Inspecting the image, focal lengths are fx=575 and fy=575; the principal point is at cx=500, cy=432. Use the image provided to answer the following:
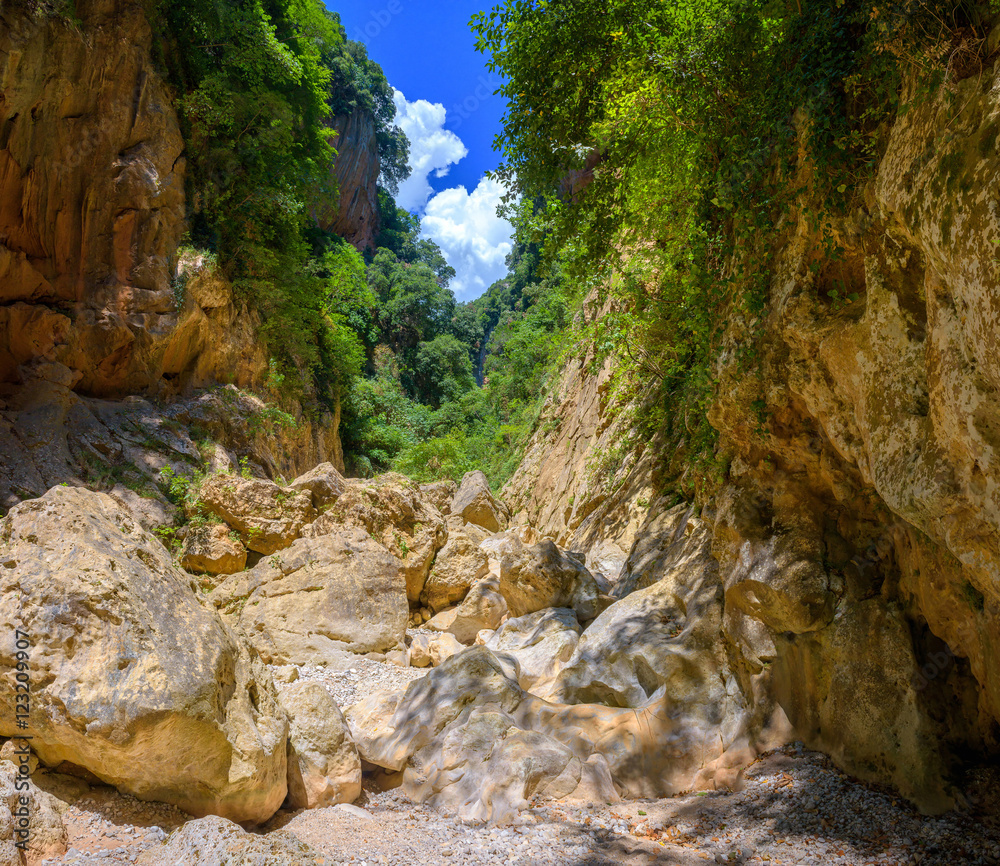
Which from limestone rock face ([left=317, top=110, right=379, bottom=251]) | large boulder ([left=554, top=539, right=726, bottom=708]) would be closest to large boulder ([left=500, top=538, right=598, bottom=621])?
large boulder ([left=554, top=539, right=726, bottom=708])

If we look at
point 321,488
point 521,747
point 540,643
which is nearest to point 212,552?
point 321,488

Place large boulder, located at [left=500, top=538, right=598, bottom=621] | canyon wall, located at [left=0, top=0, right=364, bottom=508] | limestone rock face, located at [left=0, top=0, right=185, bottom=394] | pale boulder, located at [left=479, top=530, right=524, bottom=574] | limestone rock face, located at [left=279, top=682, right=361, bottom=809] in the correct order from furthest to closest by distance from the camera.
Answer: limestone rock face, located at [left=0, top=0, right=185, bottom=394]
canyon wall, located at [left=0, top=0, right=364, bottom=508]
pale boulder, located at [left=479, top=530, right=524, bottom=574]
large boulder, located at [left=500, top=538, right=598, bottom=621]
limestone rock face, located at [left=279, top=682, right=361, bottom=809]

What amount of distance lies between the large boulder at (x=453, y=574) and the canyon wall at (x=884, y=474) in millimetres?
4585

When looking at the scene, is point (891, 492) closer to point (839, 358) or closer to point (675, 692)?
point (839, 358)

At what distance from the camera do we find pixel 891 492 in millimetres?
3012

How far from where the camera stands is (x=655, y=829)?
3.60m

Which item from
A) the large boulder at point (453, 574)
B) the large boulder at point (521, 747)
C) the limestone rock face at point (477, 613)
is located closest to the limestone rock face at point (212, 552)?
the large boulder at point (453, 574)

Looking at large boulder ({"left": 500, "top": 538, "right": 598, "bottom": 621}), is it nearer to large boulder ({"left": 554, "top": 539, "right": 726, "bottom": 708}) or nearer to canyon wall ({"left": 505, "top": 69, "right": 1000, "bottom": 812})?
large boulder ({"left": 554, "top": 539, "right": 726, "bottom": 708})

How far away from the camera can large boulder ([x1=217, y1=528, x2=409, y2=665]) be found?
23.8ft

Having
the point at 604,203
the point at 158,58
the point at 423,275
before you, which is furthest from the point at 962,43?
the point at 423,275

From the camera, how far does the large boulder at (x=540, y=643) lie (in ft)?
19.8

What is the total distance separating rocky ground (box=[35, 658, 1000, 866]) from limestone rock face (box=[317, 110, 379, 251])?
101ft

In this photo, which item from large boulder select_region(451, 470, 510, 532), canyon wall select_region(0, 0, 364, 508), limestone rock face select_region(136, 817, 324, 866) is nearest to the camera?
limestone rock face select_region(136, 817, 324, 866)

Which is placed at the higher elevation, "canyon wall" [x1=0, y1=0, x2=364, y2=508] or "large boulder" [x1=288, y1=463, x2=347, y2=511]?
"canyon wall" [x1=0, y1=0, x2=364, y2=508]
